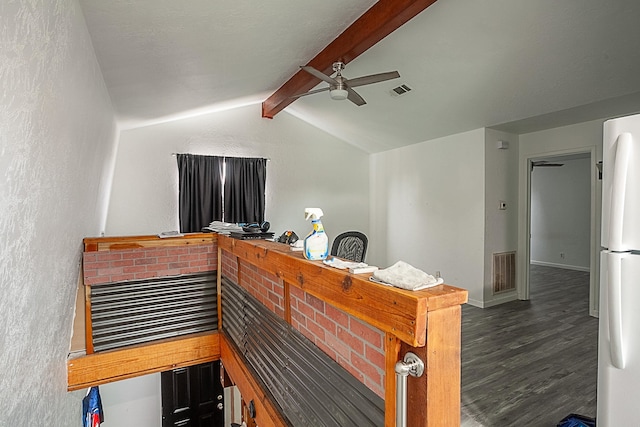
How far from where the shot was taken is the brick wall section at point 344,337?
1.11 metres

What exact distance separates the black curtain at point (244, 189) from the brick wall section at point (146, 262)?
2203mm

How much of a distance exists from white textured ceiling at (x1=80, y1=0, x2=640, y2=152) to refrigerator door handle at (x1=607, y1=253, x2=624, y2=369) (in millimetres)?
1983

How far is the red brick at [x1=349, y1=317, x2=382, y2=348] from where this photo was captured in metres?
1.10

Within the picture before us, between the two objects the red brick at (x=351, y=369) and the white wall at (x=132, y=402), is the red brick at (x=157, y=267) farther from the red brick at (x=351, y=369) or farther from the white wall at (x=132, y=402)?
the white wall at (x=132, y=402)

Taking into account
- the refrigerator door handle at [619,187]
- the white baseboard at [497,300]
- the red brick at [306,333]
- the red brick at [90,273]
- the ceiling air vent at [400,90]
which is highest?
the ceiling air vent at [400,90]

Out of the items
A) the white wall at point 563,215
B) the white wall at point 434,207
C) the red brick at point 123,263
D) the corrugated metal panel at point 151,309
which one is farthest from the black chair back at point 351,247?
the white wall at point 563,215

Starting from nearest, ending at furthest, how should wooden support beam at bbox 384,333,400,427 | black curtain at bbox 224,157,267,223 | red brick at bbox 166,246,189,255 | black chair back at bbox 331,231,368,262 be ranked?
wooden support beam at bbox 384,333,400,427 → red brick at bbox 166,246,189,255 → black chair back at bbox 331,231,368,262 → black curtain at bbox 224,157,267,223

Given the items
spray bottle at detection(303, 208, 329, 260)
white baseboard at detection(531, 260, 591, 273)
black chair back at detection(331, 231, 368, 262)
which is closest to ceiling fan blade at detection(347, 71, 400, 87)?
black chair back at detection(331, 231, 368, 262)

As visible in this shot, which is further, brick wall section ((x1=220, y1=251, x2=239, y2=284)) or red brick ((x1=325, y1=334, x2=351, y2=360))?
brick wall section ((x1=220, y1=251, x2=239, y2=284))

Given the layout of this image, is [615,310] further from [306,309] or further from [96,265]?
[96,265]

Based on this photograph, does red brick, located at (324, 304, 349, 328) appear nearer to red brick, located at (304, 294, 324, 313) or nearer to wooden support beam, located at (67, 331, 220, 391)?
red brick, located at (304, 294, 324, 313)

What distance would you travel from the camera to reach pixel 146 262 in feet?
8.80

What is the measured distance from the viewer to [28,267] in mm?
1253

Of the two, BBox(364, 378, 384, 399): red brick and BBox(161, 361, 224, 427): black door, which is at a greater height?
BBox(364, 378, 384, 399): red brick
